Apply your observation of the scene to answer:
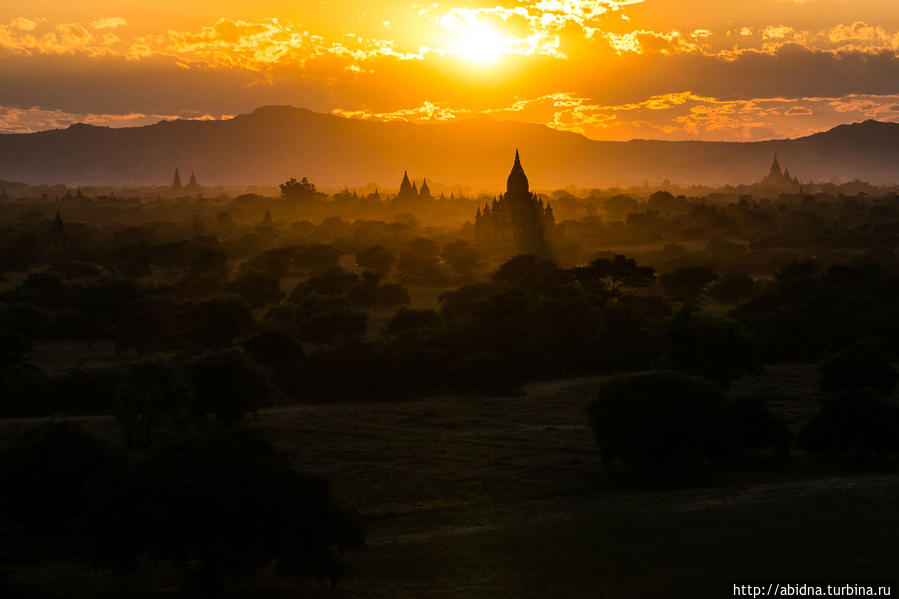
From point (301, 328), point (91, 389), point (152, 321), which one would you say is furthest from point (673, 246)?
point (91, 389)

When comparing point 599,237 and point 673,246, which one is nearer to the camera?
point 673,246

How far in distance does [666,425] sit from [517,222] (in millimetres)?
93941

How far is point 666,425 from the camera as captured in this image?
Result: 1270 inches

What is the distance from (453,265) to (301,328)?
40.1 m

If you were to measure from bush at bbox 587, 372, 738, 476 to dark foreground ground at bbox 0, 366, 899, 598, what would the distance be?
3.75 ft

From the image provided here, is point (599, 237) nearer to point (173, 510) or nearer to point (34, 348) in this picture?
point (34, 348)

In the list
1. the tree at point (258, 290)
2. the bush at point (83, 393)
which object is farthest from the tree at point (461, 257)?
the bush at point (83, 393)

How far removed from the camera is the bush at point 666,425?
32375mm

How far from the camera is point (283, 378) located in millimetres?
54375

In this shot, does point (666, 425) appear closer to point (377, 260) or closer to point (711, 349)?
point (711, 349)

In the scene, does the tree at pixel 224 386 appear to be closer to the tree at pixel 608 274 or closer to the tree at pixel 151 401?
the tree at pixel 151 401

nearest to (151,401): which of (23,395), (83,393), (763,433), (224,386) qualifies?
(224,386)

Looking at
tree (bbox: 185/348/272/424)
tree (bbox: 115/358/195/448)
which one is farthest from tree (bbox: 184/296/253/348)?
tree (bbox: 115/358/195/448)

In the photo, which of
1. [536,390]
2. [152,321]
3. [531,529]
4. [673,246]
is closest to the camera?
[531,529]
